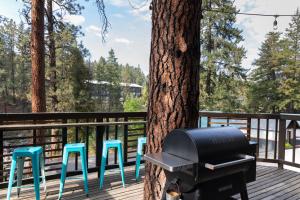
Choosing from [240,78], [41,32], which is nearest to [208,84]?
[240,78]

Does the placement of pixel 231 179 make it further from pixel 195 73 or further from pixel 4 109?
pixel 4 109

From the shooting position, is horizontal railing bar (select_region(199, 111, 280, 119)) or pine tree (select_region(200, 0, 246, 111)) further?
pine tree (select_region(200, 0, 246, 111))

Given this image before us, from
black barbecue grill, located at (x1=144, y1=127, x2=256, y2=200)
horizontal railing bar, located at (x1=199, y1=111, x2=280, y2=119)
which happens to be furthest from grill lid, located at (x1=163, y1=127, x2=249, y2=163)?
horizontal railing bar, located at (x1=199, y1=111, x2=280, y2=119)

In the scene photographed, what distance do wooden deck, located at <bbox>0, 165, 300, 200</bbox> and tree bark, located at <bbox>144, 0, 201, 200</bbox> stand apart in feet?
5.77

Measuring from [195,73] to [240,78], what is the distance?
17.9 m

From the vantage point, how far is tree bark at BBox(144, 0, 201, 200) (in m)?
1.59

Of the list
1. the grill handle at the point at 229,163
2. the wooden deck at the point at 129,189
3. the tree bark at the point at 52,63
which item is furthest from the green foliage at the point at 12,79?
the grill handle at the point at 229,163

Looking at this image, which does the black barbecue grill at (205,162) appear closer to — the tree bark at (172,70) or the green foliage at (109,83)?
the tree bark at (172,70)

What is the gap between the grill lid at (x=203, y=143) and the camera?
1.15 meters

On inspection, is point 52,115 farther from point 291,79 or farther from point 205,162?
point 291,79

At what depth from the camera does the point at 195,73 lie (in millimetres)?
1653

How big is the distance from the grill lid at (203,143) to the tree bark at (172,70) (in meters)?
0.33

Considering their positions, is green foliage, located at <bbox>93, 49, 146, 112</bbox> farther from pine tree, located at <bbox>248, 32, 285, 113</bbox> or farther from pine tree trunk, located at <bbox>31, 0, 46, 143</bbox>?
pine tree trunk, located at <bbox>31, 0, 46, 143</bbox>

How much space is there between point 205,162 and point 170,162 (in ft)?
0.52
